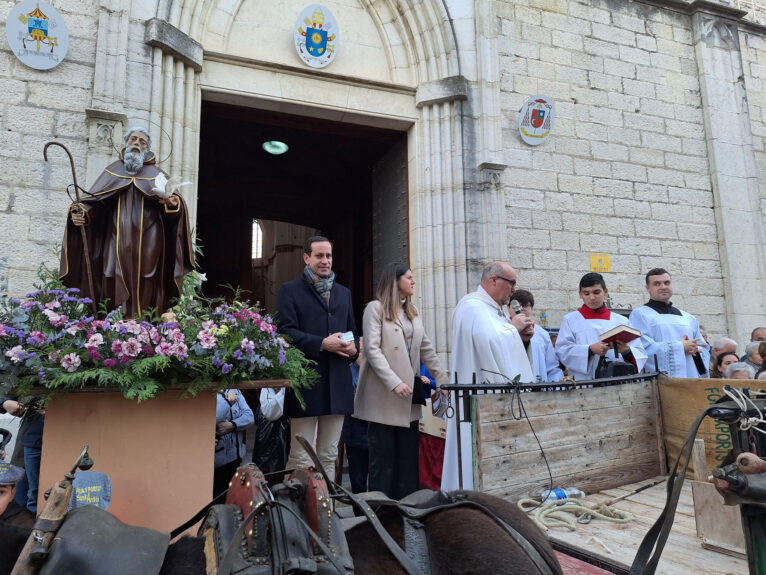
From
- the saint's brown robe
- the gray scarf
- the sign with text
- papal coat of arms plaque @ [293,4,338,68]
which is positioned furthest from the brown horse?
the sign with text

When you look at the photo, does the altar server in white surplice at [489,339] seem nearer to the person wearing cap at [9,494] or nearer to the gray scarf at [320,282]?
the gray scarf at [320,282]

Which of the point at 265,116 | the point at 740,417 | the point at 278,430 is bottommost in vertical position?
the point at 278,430

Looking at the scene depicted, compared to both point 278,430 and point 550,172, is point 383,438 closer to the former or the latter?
point 278,430

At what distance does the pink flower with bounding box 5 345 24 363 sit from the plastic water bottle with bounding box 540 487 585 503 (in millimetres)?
3107

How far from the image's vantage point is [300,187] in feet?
40.3

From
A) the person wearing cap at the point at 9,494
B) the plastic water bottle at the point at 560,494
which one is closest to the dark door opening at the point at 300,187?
the plastic water bottle at the point at 560,494

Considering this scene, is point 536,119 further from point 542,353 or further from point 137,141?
point 137,141

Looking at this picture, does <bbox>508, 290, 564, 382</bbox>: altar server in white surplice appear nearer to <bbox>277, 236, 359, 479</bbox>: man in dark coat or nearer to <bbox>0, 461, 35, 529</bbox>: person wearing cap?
<bbox>277, 236, 359, 479</bbox>: man in dark coat

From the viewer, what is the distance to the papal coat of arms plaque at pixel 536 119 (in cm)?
716

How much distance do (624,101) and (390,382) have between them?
660 cm

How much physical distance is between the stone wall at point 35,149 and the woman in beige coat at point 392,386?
3.44m

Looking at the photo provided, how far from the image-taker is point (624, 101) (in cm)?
790

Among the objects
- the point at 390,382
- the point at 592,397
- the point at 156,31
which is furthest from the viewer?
the point at 156,31

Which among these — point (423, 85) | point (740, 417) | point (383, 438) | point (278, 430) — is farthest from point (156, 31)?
point (740, 417)
